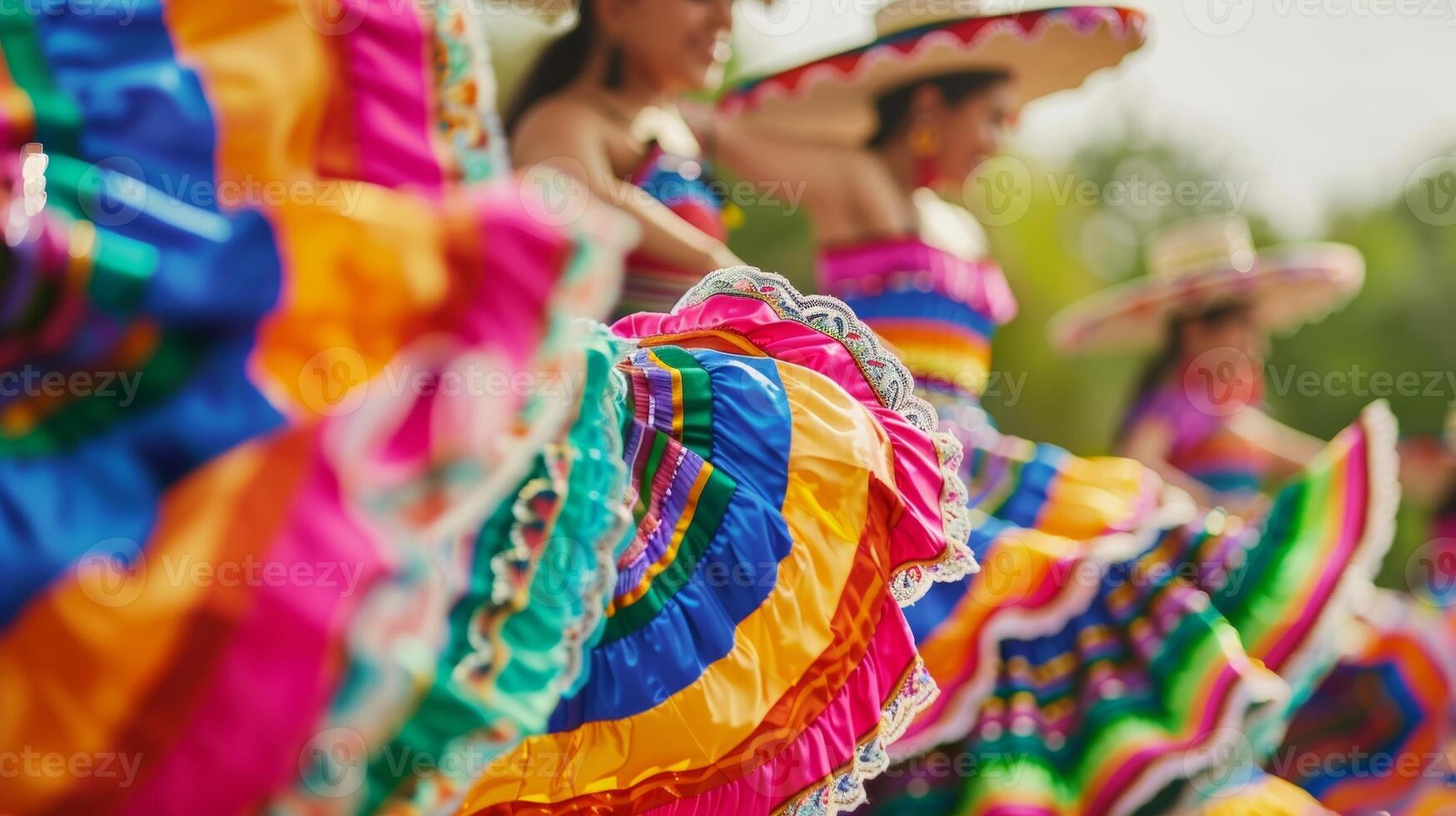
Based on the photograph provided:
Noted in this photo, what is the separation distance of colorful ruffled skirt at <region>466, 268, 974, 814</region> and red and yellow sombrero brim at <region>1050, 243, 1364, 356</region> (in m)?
2.94

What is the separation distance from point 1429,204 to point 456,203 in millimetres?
16076

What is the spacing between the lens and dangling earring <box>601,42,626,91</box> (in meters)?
2.62

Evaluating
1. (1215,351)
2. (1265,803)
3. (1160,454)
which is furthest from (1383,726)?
(1215,351)

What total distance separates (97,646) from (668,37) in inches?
77.3

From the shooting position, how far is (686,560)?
1.44 metres

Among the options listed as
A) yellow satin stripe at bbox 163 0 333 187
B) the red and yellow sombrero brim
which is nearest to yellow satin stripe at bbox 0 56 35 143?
yellow satin stripe at bbox 163 0 333 187

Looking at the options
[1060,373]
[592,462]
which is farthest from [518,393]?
[1060,373]

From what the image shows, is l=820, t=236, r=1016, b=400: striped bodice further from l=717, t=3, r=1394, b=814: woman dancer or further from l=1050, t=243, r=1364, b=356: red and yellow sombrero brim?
l=1050, t=243, r=1364, b=356: red and yellow sombrero brim

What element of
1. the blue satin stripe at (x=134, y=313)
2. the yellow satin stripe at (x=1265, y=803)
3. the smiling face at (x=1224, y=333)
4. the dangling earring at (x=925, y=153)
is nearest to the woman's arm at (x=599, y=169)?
the dangling earring at (x=925, y=153)

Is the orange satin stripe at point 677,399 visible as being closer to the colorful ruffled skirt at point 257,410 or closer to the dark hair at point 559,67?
the colorful ruffled skirt at point 257,410

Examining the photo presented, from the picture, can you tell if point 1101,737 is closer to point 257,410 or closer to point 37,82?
point 257,410

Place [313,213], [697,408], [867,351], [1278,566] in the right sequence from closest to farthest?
[313,213] → [697,408] → [867,351] → [1278,566]

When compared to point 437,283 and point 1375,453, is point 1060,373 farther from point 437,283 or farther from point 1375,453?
point 437,283

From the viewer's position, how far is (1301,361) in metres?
14.3
